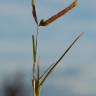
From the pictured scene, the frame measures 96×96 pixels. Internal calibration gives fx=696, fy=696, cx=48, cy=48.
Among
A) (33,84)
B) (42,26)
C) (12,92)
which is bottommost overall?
(12,92)

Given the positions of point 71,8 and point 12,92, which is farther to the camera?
point 12,92

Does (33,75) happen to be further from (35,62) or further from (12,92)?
(12,92)

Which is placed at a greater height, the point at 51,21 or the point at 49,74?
the point at 51,21

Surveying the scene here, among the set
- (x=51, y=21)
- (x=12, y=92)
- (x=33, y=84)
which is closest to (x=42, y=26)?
(x=51, y=21)

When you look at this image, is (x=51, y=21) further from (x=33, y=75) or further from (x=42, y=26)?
(x=33, y=75)

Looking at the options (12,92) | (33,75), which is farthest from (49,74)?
(12,92)

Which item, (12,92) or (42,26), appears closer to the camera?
(42,26)

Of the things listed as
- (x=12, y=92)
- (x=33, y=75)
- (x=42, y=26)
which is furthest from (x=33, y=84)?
(x=12, y=92)

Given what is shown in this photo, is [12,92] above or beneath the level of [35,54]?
beneath
